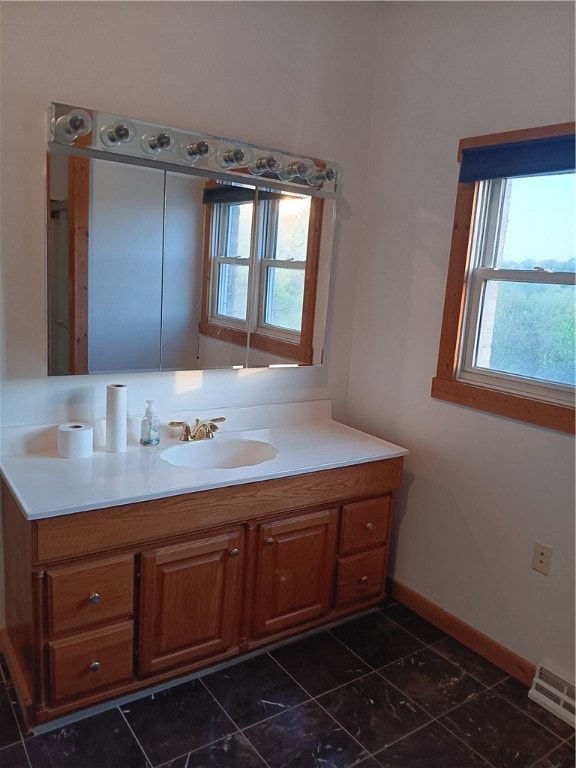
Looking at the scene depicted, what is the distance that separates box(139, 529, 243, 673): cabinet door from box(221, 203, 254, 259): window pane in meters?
1.05

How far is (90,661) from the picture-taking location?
179 centimetres

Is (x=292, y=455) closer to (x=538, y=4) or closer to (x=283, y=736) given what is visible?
(x=283, y=736)

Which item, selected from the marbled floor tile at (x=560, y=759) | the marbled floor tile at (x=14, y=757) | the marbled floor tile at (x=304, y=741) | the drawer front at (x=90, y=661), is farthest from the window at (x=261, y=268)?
the marbled floor tile at (x=560, y=759)

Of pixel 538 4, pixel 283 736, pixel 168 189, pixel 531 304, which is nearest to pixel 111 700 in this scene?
pixel 283 736

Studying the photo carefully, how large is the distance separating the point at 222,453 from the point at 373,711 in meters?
1.04

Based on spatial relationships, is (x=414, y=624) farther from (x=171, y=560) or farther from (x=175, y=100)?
(x=175, y=100)

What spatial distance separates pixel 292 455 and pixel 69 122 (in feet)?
4.34

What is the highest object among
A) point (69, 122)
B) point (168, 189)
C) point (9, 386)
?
point (69, 122)

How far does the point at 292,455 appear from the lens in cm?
221

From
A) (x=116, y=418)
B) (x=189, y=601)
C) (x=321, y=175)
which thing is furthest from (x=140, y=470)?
(x=321, y=175)

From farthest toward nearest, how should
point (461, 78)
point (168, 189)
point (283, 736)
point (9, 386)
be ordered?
point (461, 78) < point (168, 189) < point (9, 386) < point (283, 736)

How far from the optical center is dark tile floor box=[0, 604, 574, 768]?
1754 mm

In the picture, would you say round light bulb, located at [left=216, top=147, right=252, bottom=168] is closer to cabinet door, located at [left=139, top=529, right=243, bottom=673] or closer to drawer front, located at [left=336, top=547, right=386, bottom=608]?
cabinet door, located at [left=139, top=529, right=243, bottom=673]

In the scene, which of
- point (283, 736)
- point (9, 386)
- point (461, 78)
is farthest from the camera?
point (461, 78)
